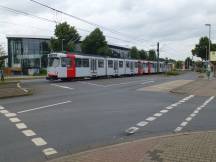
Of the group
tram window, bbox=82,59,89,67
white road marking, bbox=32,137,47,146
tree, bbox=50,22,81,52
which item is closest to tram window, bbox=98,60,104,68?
tram window, bbox=82,59,89,67

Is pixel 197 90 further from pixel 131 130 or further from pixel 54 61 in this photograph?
pixel 131 130

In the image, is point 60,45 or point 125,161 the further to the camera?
point 60,45

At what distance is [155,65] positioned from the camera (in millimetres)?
73875

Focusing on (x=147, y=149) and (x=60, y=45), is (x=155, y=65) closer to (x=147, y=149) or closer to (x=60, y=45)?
(x=60, y=45)

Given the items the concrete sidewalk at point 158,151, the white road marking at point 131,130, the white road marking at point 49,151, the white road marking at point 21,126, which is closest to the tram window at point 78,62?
the white road marking at point 21,126

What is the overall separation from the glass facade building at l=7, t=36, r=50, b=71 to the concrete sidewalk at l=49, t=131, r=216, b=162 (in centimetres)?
9111

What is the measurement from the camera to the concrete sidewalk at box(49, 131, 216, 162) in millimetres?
6582

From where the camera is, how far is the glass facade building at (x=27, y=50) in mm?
97875

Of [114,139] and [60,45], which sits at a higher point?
[60,45]

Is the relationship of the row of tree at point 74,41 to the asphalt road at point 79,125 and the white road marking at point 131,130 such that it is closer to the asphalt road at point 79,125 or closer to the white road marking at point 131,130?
the asphalt road at point 79,125

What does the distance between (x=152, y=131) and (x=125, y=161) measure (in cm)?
363

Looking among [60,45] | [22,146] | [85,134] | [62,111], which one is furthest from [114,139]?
[60,45]

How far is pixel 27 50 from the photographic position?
99.2 m

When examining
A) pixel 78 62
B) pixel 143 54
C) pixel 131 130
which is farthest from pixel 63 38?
pixel 131 130
